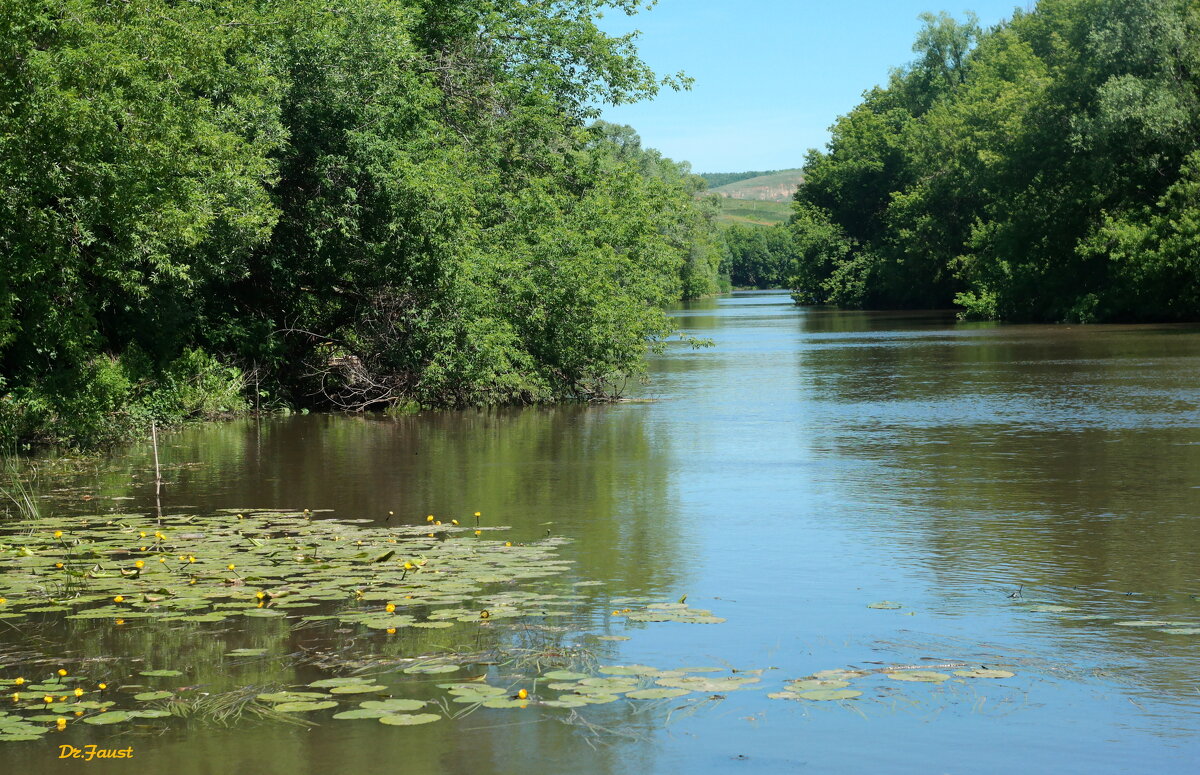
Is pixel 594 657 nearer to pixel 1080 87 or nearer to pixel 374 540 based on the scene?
pixel 374 540

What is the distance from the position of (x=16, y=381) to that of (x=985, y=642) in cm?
1555

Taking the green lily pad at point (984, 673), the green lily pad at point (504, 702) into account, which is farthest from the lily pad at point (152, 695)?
the green lily pad at point (984, 673)

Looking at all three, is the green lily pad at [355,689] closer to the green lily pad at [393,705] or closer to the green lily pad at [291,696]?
the green lily pad at [291,696]

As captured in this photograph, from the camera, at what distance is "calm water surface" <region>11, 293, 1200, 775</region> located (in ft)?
20.4

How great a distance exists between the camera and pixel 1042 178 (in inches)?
2351

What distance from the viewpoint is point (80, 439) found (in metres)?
18.6

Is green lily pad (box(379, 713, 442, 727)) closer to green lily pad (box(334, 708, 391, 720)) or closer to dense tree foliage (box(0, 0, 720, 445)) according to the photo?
green lily pad (box(334, 708, 391, 720))

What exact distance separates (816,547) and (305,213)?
16.1m

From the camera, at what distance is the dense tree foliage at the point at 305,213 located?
1712 cm

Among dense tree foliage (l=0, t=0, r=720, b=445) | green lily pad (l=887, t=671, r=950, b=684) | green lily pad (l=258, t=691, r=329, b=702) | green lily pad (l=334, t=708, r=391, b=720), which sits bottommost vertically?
green lily pad (l=887, t=671, r=950, b=684)

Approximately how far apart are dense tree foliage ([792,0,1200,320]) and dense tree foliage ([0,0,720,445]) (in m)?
27.0
